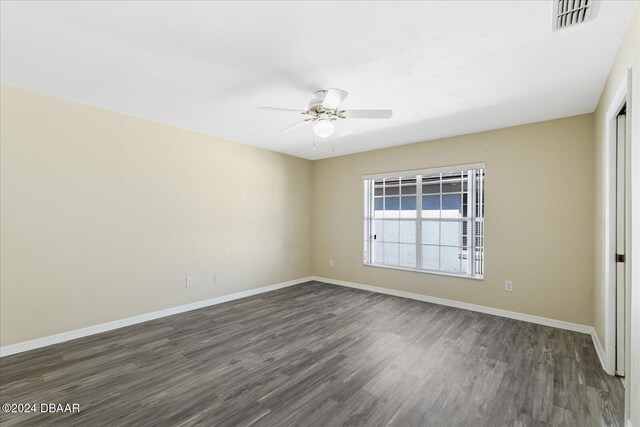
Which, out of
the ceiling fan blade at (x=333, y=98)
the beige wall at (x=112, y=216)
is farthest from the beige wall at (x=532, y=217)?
the beige wall at (x=112, y=216)

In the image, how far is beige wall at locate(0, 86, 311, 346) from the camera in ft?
9.54

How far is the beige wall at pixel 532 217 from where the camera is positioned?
11.4 ft

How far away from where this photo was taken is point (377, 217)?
18.1 feet

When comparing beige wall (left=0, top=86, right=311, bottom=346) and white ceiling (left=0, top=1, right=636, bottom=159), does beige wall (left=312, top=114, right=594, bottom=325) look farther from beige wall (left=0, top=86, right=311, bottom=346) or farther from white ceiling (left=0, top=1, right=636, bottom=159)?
beige wall (left=0, top=86, right=311, bottom=346)

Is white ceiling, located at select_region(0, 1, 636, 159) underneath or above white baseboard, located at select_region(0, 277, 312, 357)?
above

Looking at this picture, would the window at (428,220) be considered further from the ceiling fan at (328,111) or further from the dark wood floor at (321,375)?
the ceiling fan at (328,111)

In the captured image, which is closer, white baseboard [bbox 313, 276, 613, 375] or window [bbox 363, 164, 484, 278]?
white baseboard [bbox 313, 276, 613, 375]

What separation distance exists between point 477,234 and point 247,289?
378cm

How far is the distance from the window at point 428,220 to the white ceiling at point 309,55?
4.13 ft

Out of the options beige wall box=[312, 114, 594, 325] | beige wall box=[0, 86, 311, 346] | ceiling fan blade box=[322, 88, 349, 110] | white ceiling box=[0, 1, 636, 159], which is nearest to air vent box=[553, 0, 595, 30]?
white ceiling box=[0, 1, 636, 159]

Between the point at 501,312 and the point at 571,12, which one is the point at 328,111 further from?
the point at 501,312

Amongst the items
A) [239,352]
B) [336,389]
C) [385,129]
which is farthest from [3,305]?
[385,129]

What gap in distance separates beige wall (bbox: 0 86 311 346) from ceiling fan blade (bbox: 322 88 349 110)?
2.53 metres

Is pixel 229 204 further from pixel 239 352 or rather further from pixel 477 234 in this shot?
pixel 477 234
